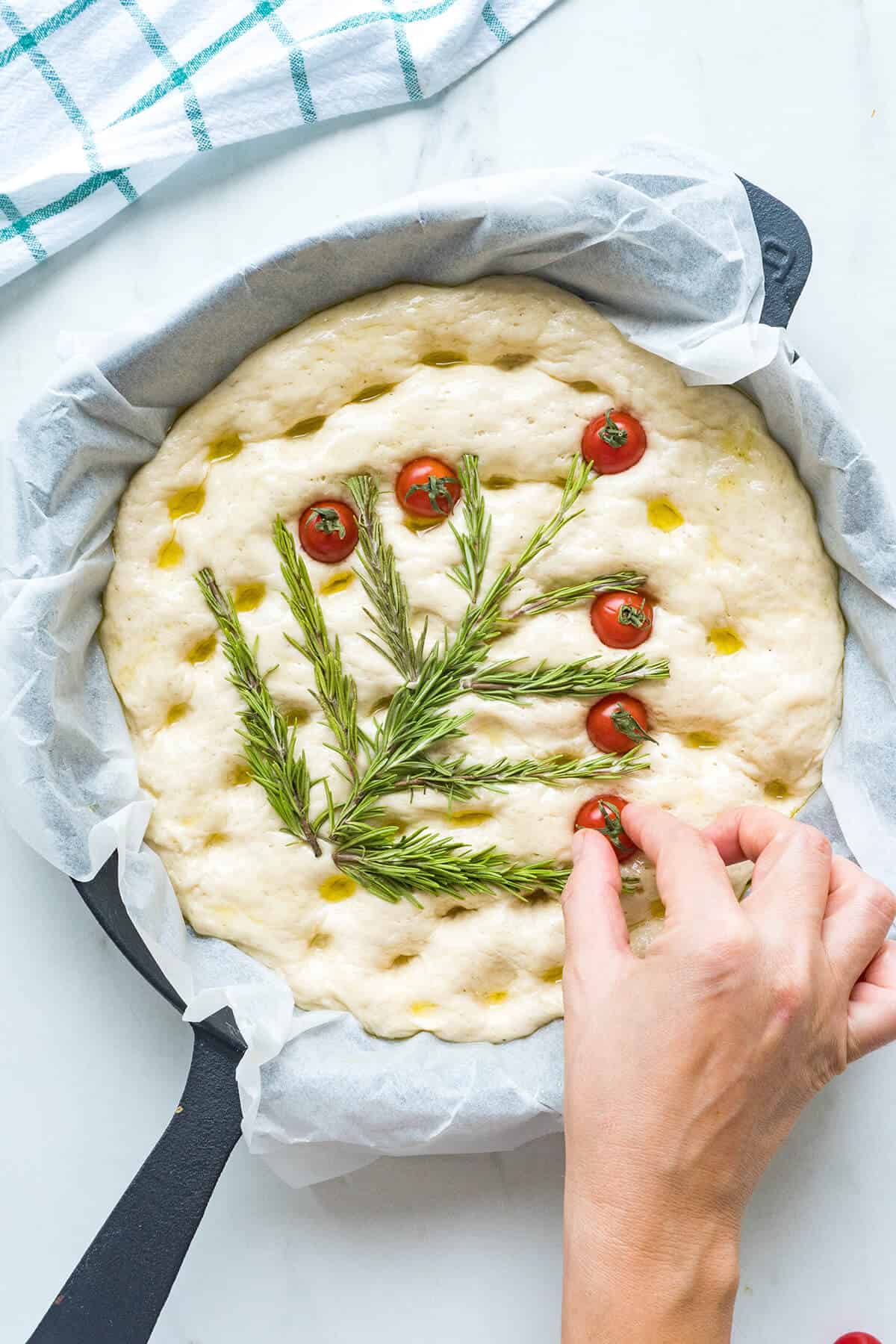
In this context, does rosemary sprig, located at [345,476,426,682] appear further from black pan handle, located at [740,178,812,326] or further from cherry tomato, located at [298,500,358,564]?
black pan handle, located at [740,178,812,326]

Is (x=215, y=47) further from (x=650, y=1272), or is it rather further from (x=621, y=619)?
(x=650, y=1272)

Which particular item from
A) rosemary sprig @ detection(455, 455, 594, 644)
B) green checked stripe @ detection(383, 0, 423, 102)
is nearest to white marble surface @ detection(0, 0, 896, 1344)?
green checked stripe @ detection(383, 0, 423, 102)

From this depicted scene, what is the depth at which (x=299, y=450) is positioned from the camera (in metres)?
1.53

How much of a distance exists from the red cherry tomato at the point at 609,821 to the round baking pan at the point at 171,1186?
0.55 meters

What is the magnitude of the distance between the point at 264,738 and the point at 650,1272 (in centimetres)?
79

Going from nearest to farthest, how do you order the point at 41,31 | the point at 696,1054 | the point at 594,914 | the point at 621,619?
the point at 696,1054 → the point at 594,914 → the point at 621,619 → the point at 41,31

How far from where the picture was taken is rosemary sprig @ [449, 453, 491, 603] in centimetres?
148

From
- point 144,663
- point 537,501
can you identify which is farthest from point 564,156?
point 144,663

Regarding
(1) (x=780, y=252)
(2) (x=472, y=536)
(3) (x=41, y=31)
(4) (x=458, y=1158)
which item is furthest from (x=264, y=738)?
(3) (x=41, y=31)

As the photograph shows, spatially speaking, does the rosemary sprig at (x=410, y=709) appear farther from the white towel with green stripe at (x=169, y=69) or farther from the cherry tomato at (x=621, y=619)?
the white towel with green stripe at (x=169, y=69)

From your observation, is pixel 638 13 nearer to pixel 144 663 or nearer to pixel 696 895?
pixel 144 663

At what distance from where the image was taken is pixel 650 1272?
1.20 meters

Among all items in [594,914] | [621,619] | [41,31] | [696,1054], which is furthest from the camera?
[41,31]

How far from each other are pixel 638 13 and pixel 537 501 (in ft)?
2.54
